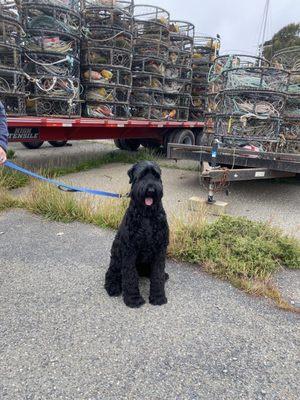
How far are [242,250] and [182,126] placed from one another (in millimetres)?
7645

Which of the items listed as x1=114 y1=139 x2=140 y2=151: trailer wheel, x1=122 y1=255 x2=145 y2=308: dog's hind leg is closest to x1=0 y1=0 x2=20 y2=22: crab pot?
x1=122 y1=255 x2=145 y2=308: dog's hind leg

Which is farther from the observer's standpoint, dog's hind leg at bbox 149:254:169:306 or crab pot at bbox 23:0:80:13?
crab pot at bbox 23:0:80:13

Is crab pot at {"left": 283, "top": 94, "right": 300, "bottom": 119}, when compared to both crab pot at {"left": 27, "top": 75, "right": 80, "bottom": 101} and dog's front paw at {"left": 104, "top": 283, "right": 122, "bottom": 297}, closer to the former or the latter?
crab pot at {"left": 27, "top": 75, "right": 80, "bottom": 101}

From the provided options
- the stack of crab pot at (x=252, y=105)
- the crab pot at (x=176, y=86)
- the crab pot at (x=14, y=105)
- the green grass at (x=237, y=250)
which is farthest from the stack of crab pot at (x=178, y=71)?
the green grass at (x=237, y=250)

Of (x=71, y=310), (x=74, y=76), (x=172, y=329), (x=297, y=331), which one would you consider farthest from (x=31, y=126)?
(x=297, y=331)

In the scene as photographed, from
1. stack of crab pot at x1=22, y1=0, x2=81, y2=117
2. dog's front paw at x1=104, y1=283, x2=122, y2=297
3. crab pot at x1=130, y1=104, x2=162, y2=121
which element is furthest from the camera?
crab pot at x1=130, y1=104, x2=162, y2=121

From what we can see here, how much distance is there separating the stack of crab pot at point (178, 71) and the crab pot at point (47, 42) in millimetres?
3394

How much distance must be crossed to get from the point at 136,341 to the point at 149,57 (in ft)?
26.0

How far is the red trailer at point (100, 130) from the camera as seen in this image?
661 cm

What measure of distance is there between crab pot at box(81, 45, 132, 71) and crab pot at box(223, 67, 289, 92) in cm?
266

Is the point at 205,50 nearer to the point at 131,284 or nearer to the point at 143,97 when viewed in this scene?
the point at 143,97

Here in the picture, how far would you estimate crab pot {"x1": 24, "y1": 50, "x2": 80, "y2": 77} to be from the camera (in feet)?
22.2

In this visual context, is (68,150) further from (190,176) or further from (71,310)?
(71,310)

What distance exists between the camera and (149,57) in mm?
8867
